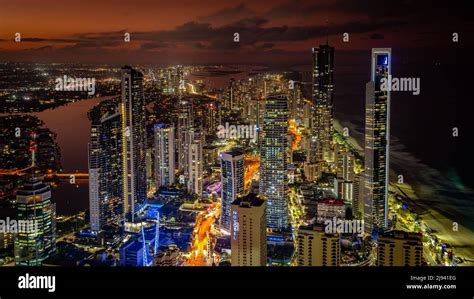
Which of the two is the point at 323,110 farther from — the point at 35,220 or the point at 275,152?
the point at 35,220

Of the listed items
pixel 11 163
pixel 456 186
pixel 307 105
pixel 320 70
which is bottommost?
pixel 456 186

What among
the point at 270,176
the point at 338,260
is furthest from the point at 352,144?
the point at 338,260

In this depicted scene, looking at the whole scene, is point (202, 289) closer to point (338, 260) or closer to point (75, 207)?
point (338, 260)

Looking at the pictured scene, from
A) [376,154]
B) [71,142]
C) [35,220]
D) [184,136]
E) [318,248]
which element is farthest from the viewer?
[184,136]

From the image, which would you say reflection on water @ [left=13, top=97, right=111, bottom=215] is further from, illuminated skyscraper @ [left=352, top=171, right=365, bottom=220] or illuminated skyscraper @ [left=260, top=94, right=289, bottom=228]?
illuminated skyscraper @ [left=352, top=171, right=365, bottom=220]

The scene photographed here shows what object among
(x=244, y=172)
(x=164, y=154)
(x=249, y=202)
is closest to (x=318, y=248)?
(x=249, y=202)

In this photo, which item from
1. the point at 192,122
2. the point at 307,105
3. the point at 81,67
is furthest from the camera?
the point at 307,105
